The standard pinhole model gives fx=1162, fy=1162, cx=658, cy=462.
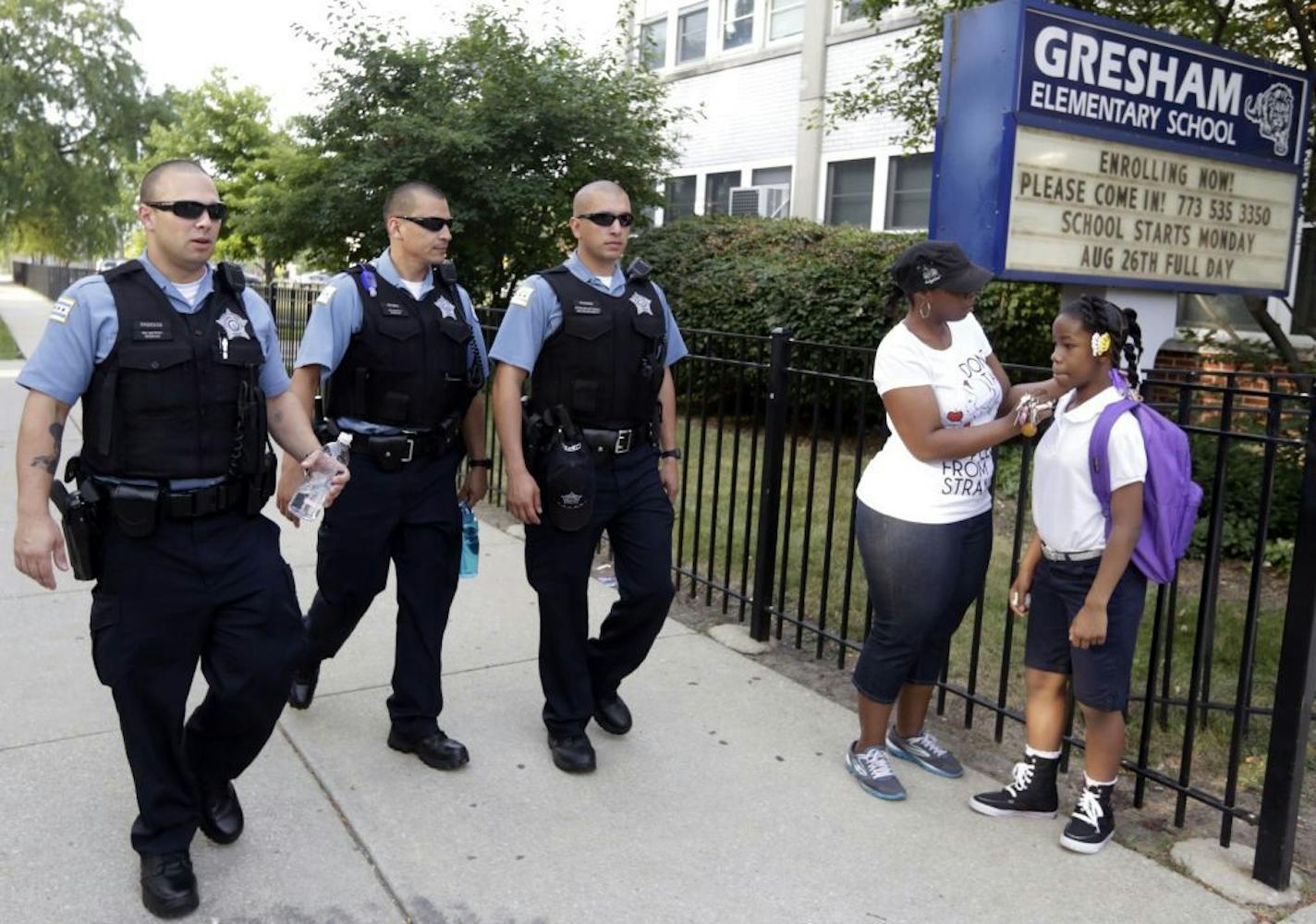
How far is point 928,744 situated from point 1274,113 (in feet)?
11.5

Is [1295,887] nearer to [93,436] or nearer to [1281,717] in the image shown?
[1281,717]

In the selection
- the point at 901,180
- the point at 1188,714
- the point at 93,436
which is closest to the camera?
the point at 93,436

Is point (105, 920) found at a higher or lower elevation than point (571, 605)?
lower

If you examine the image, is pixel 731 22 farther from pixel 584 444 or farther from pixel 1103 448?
pixel 1103 448

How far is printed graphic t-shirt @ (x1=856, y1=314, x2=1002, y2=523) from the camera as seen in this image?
11.1 ft

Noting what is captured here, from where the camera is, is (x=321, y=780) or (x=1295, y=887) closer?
(x=1295, y=887)

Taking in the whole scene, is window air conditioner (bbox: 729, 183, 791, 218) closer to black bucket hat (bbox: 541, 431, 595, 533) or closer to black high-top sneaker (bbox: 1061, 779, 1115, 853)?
black bucket hat (bbox: 541, 431, 595, 533)

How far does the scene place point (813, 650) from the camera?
518 cm

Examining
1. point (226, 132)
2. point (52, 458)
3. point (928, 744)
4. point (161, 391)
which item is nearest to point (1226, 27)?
point (928, 744)

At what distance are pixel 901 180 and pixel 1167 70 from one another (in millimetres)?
11412

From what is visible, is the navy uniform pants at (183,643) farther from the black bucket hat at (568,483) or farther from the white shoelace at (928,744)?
the white shoelace at (928,744)

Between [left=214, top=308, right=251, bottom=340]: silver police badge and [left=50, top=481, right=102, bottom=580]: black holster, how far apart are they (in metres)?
0.53

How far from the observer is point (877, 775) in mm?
3740

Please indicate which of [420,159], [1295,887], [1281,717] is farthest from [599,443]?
[420,159]
